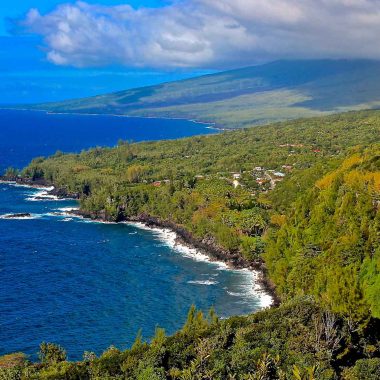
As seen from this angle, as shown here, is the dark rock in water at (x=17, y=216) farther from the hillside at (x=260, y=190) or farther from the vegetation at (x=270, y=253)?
the vegetation at (x=270, y=253)

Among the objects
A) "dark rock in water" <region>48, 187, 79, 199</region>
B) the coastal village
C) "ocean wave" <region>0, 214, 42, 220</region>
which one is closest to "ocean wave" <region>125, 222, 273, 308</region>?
"ocean wave" <region>0, 214, 42, 220</region>

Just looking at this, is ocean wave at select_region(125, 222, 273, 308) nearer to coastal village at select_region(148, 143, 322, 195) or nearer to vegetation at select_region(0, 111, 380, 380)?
vegetation at select_region(0, 111, 380, 380)

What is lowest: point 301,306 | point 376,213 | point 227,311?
point 227,311

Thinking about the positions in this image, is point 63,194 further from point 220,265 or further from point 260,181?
point 220,265

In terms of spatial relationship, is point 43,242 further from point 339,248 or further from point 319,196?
point 339,248

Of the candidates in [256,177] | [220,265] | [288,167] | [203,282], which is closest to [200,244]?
[220,265]

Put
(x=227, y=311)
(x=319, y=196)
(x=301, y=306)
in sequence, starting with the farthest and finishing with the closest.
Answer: (x=319, y=196) → (x=227, y=311) → (x=301, y=306)

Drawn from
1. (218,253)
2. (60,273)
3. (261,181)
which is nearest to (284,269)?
(218,253)
